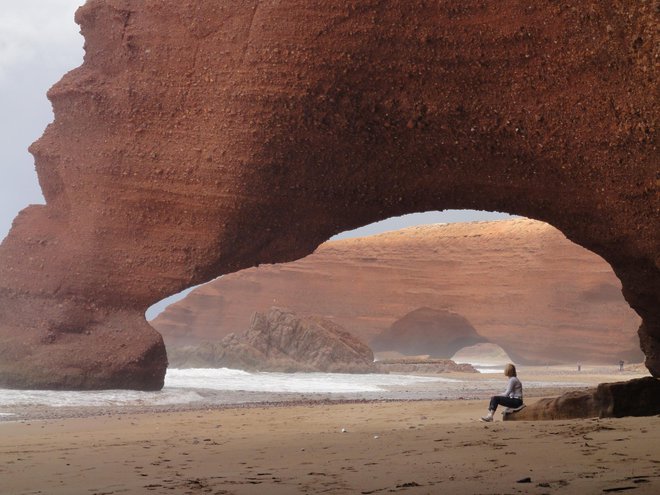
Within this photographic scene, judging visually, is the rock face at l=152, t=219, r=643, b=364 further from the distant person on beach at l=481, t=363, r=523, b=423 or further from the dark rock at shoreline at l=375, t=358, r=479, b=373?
the distant person on beach at l=481, t=363, r=523, b=423

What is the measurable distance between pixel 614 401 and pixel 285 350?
20.5 metres

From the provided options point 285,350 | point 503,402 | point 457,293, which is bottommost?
point 503,402

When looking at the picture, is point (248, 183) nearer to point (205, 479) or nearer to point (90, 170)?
point (90, 170)

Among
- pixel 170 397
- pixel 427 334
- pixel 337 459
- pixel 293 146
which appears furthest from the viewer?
pixel 427 334

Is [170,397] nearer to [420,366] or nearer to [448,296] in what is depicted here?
[420,366]

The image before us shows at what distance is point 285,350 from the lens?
27.2m

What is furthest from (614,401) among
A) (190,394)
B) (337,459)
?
(190,394)

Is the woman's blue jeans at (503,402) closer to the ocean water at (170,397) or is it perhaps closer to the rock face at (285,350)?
the ocean water at (170,397)

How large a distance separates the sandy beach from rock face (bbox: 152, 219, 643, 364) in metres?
31.8

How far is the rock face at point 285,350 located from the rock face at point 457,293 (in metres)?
12.4

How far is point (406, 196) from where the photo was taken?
11969 mm

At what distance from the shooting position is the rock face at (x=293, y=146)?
976 centimetres

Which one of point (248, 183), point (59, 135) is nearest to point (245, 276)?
point (59, 135)

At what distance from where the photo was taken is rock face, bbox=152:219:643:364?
37.8 meters
